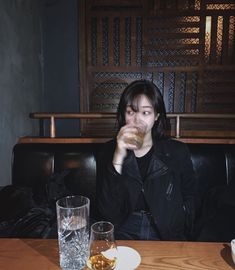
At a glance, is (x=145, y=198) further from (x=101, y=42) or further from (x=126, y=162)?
(x=101, y=42)

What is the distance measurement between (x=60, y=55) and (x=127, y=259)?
328 centimetres

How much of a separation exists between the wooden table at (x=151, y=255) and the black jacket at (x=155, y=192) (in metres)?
0.35

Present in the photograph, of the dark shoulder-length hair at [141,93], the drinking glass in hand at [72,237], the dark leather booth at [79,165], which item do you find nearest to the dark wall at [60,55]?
the dark leather booth at [79,165]

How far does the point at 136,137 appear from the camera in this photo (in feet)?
3.78

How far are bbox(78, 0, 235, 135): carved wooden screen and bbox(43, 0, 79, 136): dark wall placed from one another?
11 cm

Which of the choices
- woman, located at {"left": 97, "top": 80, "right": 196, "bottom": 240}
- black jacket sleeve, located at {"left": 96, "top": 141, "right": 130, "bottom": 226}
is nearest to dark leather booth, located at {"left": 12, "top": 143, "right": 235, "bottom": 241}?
woman, located at {"left": 97, "top": 80, "right": 196, "bottom": 240}

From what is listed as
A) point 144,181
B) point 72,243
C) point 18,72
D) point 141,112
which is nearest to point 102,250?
point 72,243

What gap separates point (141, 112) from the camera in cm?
134

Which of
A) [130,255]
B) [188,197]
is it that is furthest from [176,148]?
[130,255]

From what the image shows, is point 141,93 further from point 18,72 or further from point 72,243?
point 18,72

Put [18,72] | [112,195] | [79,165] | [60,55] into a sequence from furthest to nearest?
[60,55]
[18,72]
[79,165]
[112,195]

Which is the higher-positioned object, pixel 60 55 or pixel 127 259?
pixel 60 55

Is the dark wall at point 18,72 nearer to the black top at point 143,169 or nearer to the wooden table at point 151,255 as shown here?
the black top at point 143,169

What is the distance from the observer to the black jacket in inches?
48.3
